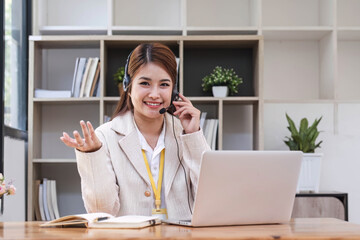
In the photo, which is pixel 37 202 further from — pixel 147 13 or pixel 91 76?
pixel 147 13

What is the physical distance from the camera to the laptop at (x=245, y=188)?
170 cm

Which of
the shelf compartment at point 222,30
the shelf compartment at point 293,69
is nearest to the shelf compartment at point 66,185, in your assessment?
the shelf compartment at point 222,30

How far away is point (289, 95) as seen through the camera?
4273 mm

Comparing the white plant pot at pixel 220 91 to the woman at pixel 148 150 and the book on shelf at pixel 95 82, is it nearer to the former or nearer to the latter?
the book on shelf at pixel 95 82

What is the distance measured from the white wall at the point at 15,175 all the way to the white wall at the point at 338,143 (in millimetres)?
1661

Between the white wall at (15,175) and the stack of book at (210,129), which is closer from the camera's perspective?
the white wall at (15,175)

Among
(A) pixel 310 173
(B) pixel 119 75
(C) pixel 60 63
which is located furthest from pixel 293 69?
(C) pixel 60 63

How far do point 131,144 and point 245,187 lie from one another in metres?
0.68

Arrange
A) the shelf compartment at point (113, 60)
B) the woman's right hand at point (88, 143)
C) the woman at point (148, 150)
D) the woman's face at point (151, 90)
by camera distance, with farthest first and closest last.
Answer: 1. the shelf compartment at point (113, 60)
2. the woman's face at point (151, 90)
3. the woman at point (148, 150)
4. the woman's right hand at point (88, 143)

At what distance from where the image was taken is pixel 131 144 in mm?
2303

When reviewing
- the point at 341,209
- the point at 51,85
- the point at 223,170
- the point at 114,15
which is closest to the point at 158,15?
Answer: the point at 114,15

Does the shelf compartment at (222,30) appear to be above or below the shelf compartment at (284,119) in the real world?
above

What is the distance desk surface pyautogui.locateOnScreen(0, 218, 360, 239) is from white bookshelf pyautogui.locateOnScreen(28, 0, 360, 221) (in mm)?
2116

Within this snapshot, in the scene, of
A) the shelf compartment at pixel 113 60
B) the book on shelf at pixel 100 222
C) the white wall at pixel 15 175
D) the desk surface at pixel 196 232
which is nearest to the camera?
the desk surface at pixel 196 232
